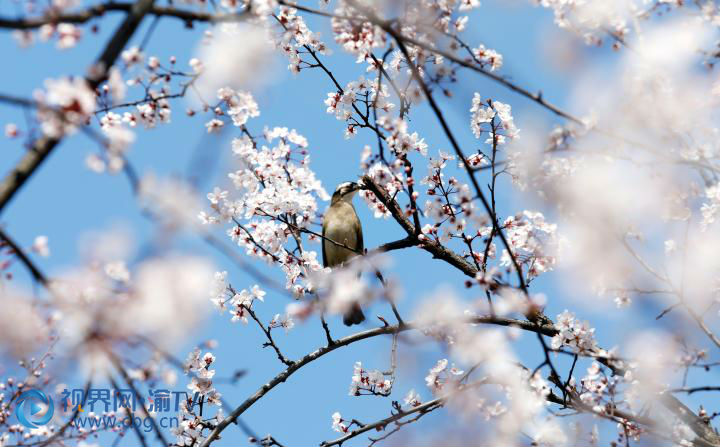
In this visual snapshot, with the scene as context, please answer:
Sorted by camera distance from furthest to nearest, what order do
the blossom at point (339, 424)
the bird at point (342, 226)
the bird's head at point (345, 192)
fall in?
the bird's head at point (345, 192) < the bird at point (342, 226) < the blossom at point (339, 424)

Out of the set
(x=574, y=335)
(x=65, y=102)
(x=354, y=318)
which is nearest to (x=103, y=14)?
(x=65, y=102)

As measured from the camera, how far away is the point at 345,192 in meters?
8.57

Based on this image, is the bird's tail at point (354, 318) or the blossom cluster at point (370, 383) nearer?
the blossom cluster at point (370, 383)

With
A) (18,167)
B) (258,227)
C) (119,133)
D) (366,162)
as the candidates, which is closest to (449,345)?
(366,162)

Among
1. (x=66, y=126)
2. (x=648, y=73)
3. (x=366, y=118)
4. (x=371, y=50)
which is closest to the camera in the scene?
(x=66, y=126)

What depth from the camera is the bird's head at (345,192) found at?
848cm

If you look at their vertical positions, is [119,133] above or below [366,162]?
below

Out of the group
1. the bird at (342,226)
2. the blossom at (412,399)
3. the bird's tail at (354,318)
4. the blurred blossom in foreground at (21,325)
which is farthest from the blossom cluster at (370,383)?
the blurred blossom in foreground at (21,325)

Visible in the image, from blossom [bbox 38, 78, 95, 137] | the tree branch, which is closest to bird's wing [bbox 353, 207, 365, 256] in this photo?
the tree branch

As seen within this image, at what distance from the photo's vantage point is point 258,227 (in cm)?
594

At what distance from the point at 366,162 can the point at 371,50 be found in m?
1.27

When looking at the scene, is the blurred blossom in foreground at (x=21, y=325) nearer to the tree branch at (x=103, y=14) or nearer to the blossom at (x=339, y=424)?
the tree branch at (x=103, y=14)

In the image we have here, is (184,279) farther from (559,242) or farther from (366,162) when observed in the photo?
(559,242)

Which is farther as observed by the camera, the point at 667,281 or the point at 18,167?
the point at 667,281
